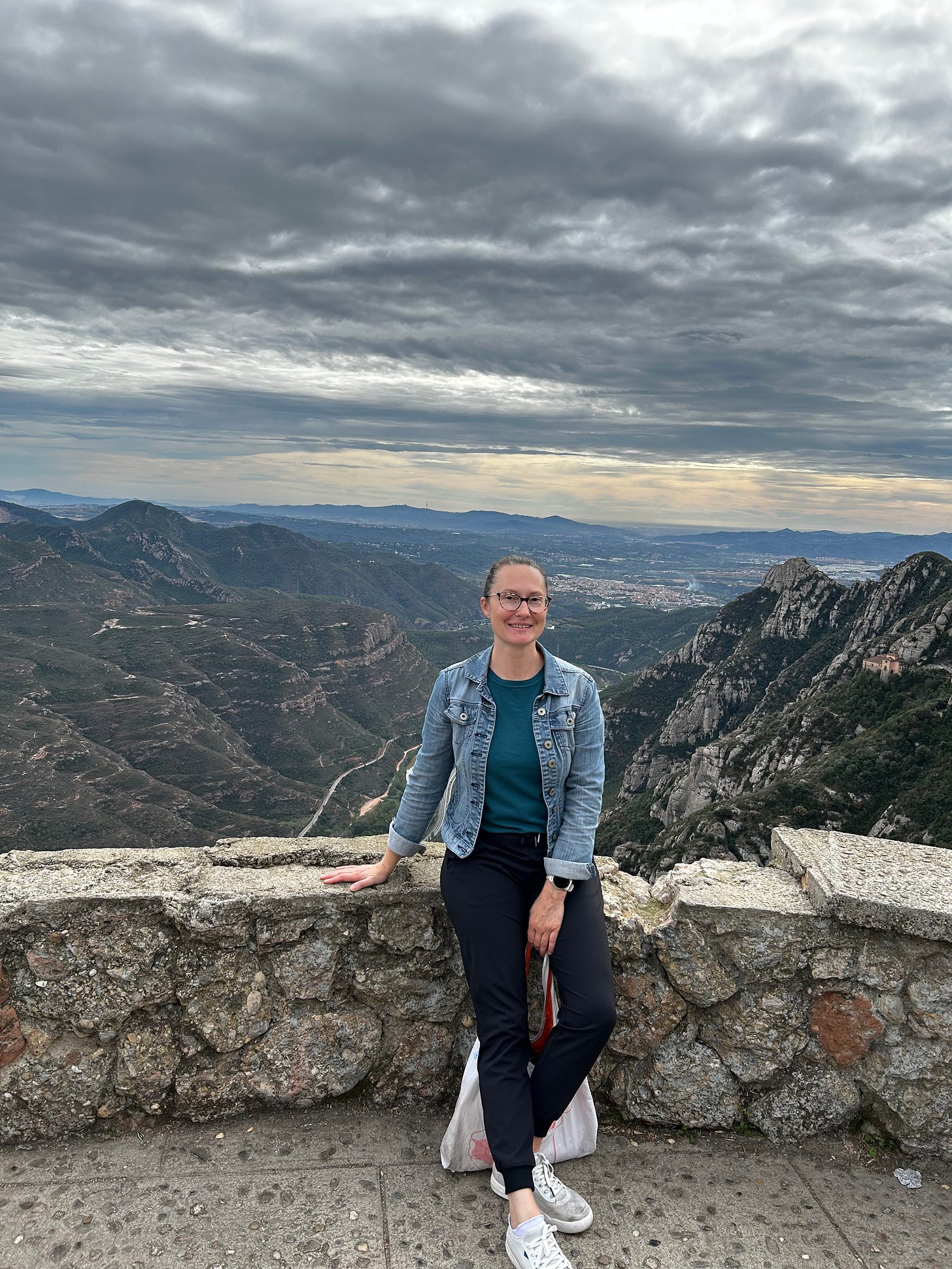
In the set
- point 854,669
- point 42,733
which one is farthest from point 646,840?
point 42,733

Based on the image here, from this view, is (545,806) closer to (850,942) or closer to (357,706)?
(850,942)

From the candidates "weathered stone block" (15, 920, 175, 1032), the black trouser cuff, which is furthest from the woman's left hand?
"weathered stone block" (15, 920, 175, 1032)

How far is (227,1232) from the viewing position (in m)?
3.29

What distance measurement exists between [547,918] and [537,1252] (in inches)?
55.0

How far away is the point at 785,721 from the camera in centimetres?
5712

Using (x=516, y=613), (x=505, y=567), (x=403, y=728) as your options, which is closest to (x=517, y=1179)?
(x=516, y=613)

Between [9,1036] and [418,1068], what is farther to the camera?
[418,1068]

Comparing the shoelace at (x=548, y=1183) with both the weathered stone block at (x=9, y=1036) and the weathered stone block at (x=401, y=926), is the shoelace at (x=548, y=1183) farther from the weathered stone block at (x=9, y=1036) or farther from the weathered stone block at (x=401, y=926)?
the weathered stone block at (x=9, y=1036)

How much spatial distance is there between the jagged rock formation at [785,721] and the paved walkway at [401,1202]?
32.1m

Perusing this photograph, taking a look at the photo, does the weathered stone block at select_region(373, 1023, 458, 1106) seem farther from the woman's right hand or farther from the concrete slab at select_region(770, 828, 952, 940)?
the concrete slab at select_region(770, 828, 952, 940)

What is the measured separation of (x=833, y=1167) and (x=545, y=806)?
2.63 m

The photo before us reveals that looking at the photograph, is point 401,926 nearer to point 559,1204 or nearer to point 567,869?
point 567,869

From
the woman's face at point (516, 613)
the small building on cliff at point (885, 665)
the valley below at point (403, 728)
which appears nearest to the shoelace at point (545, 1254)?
the woman's face at point (516, 613)

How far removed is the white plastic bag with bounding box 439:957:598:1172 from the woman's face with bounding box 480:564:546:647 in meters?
1.74
